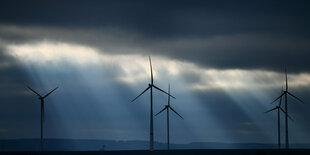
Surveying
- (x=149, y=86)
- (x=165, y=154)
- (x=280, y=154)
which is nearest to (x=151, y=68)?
(x=149, y=86)

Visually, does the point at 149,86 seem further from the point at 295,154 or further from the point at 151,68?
→ the point at 295,154

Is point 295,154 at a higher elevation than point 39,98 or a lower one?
lower

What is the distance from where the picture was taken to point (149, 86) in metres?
186

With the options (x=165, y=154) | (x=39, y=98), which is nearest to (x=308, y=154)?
(x=165, y=154)

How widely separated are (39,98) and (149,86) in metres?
35.8

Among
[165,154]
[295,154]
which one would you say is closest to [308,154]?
[295,154]

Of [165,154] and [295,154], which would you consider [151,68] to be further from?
[295,154]

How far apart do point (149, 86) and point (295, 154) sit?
52979mm

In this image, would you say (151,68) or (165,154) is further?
(165,154)

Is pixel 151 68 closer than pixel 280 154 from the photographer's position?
Yes

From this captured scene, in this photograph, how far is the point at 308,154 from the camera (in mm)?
188500

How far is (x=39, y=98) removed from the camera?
189875mm

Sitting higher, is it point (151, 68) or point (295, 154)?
point (151, 68)

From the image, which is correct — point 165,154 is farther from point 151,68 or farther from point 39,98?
point 39,98
